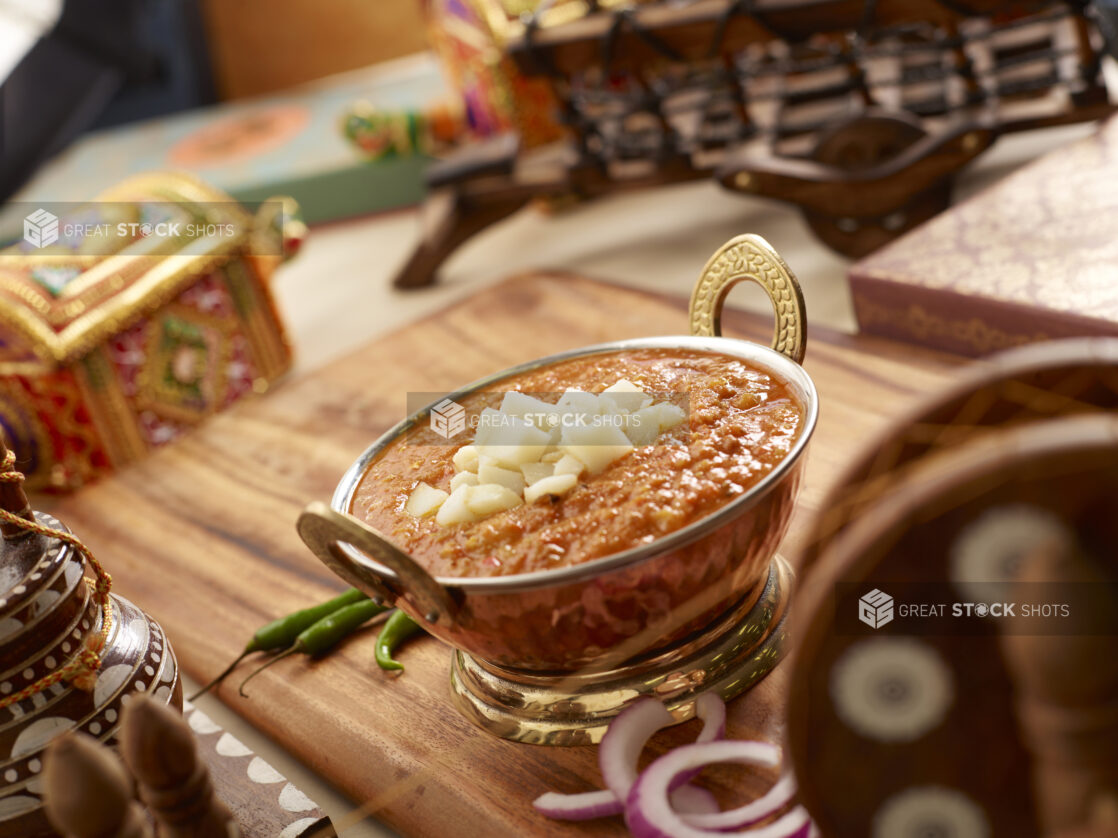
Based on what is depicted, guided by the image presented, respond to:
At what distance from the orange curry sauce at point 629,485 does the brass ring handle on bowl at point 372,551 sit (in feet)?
0.16

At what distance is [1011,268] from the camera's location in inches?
63.3

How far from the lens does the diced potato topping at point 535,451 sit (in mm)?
1016

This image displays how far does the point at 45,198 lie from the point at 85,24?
1112 mm

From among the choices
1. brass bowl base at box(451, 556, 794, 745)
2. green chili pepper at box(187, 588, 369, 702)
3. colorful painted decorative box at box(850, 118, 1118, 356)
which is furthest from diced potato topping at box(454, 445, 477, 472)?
colorful painted decorative box at box(850, 118, 1118, 356)

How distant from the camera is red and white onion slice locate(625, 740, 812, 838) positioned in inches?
34.3

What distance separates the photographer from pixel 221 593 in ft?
4.97

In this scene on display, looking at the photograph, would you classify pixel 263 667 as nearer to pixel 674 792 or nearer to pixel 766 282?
pixel 674 792

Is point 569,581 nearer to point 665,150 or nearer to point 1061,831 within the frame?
point 1061,831

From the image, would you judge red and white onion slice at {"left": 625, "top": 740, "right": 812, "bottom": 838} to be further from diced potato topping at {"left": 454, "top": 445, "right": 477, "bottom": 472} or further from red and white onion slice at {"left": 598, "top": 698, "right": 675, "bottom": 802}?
diced potato topping at {"left": 454, "top": 445, "right": 477, "bottom": 472}

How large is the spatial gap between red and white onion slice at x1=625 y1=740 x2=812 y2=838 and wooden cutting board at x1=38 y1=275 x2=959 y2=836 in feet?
0.09

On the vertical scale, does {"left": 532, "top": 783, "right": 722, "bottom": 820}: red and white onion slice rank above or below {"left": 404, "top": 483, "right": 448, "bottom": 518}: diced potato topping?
below

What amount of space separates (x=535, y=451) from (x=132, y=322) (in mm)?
1580

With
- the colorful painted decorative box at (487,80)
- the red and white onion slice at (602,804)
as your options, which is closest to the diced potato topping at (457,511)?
the red and white onion slice at (602,804)

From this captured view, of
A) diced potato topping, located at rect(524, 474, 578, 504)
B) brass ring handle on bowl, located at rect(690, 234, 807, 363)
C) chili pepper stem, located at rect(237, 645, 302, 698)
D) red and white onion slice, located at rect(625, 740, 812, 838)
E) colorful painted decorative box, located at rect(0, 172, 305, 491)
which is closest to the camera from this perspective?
red and white onion slice, located at rect(625, 740, 812, 838)
